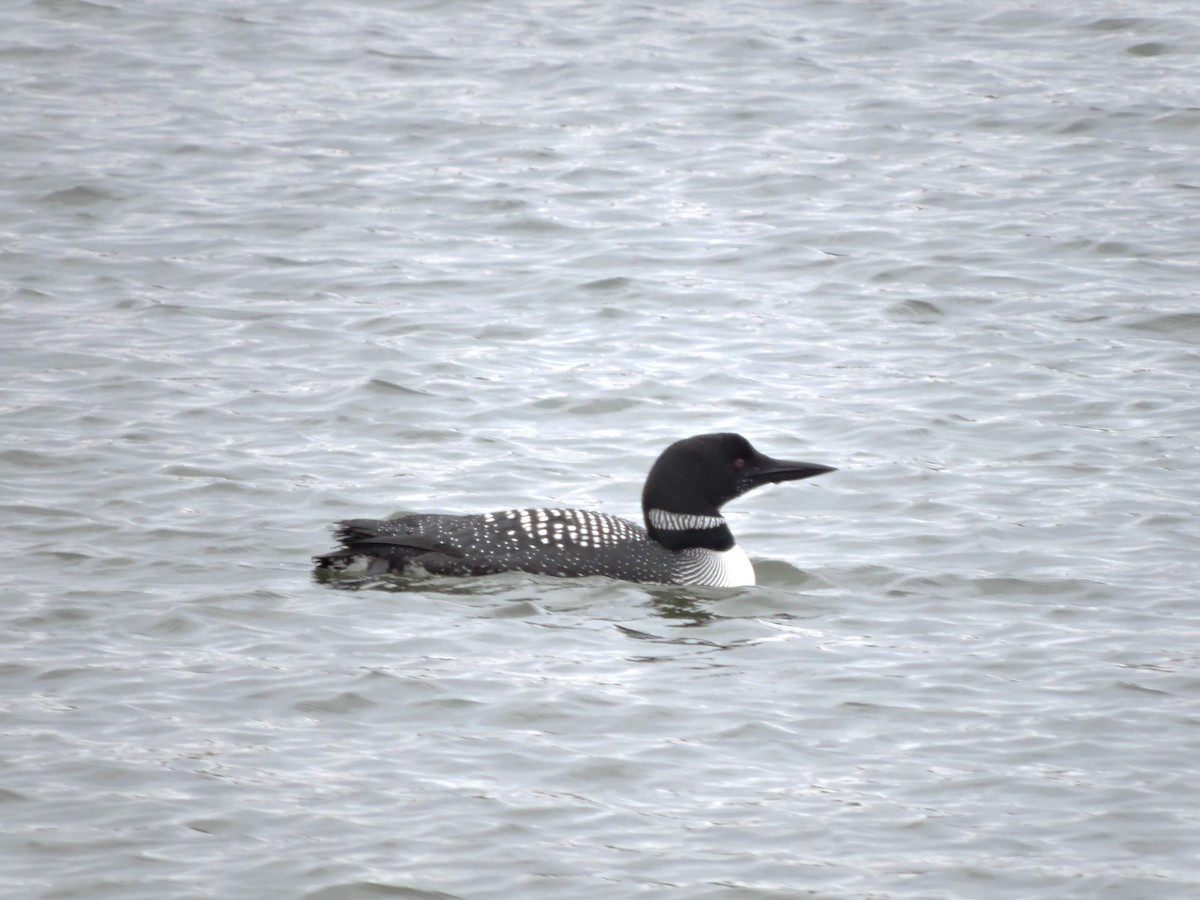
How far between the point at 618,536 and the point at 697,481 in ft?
1.27

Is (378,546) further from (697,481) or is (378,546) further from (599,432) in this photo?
(599,432)

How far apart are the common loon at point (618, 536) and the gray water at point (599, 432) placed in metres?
0.11

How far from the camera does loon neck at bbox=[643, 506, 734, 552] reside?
614cm

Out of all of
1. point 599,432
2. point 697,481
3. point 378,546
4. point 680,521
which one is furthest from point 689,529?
point 599,432

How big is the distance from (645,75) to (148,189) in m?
3.72

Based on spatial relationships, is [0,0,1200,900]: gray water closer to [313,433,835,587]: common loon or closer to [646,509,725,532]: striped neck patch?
[313,433,835,587]: common loon

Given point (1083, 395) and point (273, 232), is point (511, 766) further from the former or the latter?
point (273, 232)

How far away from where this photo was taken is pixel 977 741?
15.6 ft

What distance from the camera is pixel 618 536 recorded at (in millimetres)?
6078

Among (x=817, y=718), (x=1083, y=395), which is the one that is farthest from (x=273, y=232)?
(x=817, y=718)

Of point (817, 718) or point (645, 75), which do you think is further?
point (645, 75)

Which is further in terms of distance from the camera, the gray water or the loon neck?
the loon neck

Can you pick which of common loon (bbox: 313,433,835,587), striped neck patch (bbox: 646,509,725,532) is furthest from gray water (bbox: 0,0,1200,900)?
striped neck patch (bbox: 646,509,725,532)

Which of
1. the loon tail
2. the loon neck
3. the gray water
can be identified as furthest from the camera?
the loon neck
